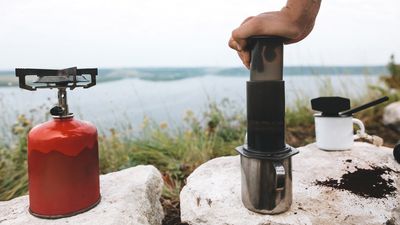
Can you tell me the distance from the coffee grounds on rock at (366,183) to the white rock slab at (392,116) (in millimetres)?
2992

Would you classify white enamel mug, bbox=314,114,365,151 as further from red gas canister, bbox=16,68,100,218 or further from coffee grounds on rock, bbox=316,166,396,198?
red gas canister, bbox=16,68,100,218

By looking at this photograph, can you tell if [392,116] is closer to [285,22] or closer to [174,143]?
[174,143]

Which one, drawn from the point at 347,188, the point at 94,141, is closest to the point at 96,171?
the point at 94,141

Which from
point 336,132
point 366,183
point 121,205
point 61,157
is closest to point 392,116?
point 336,132

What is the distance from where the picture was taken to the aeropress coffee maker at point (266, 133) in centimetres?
139

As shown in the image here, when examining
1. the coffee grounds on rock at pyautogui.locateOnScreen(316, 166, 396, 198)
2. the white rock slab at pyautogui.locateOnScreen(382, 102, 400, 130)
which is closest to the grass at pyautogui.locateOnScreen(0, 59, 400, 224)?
the white rock slab at pyautogui.locateOnScreen(382, 102, 400, 130)

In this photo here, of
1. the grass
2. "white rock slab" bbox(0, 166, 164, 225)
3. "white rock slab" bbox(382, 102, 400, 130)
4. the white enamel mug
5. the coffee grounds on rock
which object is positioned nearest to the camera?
"white rock slab" bbox(0, 166, 164, 225)

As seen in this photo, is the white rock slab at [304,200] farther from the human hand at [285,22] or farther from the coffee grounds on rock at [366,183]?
the human hand at [285,22]

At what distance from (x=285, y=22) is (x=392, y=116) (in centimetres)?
396

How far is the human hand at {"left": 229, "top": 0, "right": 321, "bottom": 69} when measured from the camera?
4.48ft

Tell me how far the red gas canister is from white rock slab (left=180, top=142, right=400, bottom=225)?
0.53 m

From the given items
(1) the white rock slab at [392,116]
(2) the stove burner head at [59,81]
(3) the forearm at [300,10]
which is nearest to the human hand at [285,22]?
(3) the forearm at [300,10]

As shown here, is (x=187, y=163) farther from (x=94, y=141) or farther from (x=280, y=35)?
(x=280, y=35)

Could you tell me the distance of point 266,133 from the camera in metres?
1.42
